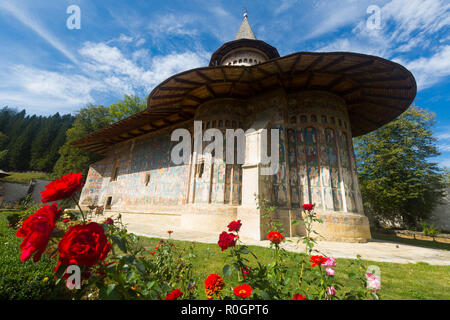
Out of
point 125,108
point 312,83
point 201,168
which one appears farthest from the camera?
point 125,108

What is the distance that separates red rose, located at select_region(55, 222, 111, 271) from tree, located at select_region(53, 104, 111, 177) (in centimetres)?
2747

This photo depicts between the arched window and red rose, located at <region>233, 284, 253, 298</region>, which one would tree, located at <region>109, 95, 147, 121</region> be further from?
red rose, located at <region>233, 284, 253, 298</region>

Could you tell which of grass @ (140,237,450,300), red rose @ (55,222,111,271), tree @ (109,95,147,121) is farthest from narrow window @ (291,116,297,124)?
tree @ (109,95,147,121)

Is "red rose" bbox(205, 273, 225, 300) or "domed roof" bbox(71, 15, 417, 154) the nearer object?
"red rose" bbox(205, 273, 225, 300)

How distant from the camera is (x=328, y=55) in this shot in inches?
278

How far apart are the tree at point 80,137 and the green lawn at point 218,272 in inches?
976

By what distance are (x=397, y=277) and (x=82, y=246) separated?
4.88 metres

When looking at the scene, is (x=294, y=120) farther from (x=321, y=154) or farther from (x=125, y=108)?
(x=125, y=108)

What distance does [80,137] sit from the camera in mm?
25766

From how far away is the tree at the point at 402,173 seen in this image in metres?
14.4

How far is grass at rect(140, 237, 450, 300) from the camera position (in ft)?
8.71

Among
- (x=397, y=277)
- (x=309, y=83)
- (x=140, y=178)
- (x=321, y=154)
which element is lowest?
(x=397, y=277)

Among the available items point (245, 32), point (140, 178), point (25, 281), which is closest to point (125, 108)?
point (140, 178)

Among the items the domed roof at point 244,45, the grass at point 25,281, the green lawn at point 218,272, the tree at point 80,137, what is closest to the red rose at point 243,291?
the green lawn at point 218,272
